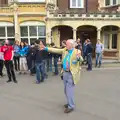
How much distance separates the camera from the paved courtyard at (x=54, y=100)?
6750 mm

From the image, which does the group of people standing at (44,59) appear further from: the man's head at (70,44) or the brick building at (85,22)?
the brick building at (85,22)

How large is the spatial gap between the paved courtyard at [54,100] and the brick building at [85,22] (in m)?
11.6

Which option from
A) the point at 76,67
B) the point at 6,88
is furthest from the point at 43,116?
the point at 6,88

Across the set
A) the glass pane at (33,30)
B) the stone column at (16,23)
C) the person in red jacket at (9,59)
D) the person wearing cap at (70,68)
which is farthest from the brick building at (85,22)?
the person wearing cap at (70,68)

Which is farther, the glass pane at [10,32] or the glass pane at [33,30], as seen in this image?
the glass pane at [33,30]

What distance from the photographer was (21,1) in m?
22.1

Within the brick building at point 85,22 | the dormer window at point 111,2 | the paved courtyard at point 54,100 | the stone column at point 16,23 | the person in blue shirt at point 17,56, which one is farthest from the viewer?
the dormer window at point 111,2

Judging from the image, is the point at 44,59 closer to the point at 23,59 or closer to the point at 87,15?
the point at 23,59

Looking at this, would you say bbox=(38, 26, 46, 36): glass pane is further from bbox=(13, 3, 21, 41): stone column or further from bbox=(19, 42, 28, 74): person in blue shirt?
bbox=(19, 42, 28, 74): person in blue shirt

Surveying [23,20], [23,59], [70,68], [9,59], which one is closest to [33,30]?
[23,20]

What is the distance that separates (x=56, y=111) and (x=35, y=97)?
1.73 m

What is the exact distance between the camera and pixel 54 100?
8.24m

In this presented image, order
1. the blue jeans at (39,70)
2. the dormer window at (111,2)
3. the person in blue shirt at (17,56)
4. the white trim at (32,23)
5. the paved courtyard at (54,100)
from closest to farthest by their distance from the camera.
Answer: the paved courtyard at (54,100), the blue jeans at (39,70), the person in blue shirt at (17,56), the white trim at (32,23), the dormer window at (111,2)

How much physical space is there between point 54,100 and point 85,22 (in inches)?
606
